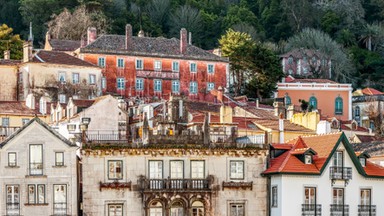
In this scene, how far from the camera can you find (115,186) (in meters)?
68.9

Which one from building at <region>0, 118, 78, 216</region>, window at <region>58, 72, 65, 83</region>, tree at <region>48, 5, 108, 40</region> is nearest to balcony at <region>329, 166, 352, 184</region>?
building at <region>0, 118, 78, 216</region>

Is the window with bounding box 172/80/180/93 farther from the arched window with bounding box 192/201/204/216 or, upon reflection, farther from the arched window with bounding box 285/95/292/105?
the arched window with bounding box 192/201/204/216

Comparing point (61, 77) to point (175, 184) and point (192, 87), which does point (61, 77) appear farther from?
point (175, 184)

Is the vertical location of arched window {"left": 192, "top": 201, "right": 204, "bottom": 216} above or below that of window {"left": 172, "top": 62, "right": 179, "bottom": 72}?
below

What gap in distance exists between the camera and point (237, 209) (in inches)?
2793

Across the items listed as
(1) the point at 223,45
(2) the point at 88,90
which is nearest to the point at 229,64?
(1) the point at 223,45

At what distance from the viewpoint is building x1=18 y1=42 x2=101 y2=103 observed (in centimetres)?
10531

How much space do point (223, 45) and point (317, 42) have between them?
70.5ft

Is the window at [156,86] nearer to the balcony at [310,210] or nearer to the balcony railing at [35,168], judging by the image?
the balcony at [310,210]

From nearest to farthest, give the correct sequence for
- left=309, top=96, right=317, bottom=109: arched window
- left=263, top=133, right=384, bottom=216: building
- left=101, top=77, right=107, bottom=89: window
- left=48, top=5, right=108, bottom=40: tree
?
left=263, top=133, right=384, bottom=216: building → left=101, top=77, right=107, bottom=89: window → left=309, top=96, right=317, bottom=109: arched window → left=48, top=5, right=108, bottom=40: tree

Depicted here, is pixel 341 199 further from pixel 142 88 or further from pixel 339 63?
pixel 339 63

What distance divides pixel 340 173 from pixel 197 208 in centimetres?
775

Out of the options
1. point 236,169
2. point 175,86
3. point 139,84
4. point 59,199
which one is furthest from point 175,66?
point 59,199

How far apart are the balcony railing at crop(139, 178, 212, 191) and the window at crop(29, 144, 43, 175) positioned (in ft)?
17.2
